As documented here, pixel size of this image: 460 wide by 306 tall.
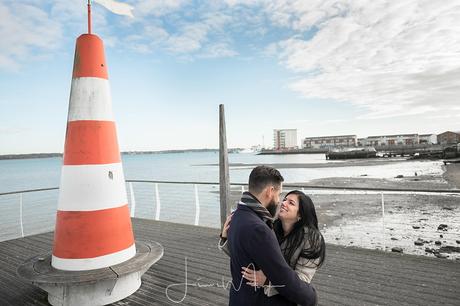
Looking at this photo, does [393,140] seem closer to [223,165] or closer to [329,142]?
[329,142]

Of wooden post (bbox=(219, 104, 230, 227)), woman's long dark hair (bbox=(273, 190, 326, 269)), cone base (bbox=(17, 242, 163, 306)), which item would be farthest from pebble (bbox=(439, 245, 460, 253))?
woman's long dark hair (bbox=(273, 190, 326, 269))

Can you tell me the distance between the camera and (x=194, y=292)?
9.89ft

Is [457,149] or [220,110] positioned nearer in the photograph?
[220,110]

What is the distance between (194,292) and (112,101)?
2.04 m

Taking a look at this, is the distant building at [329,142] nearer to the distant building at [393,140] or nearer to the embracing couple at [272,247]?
the distant building at [393,140]

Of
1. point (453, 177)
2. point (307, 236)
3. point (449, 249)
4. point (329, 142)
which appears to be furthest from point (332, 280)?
point (329, 142)

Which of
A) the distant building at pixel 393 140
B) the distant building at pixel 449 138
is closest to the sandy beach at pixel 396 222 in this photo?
the distant building at pixel 449 138

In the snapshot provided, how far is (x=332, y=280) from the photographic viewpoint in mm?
3238

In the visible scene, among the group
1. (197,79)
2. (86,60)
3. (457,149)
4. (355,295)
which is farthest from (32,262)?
(457,149)

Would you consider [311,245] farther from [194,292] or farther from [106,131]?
[106,131]

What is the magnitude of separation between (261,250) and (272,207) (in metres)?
0.27

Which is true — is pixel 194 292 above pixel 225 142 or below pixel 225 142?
below

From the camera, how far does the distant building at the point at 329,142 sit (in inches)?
4815

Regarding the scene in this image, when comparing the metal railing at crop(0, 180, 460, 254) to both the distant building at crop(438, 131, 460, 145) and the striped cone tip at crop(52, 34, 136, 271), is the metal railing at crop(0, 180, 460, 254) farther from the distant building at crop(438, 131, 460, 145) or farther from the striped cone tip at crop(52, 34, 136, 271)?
the distant building at crop(438, 131, 460, 145)
